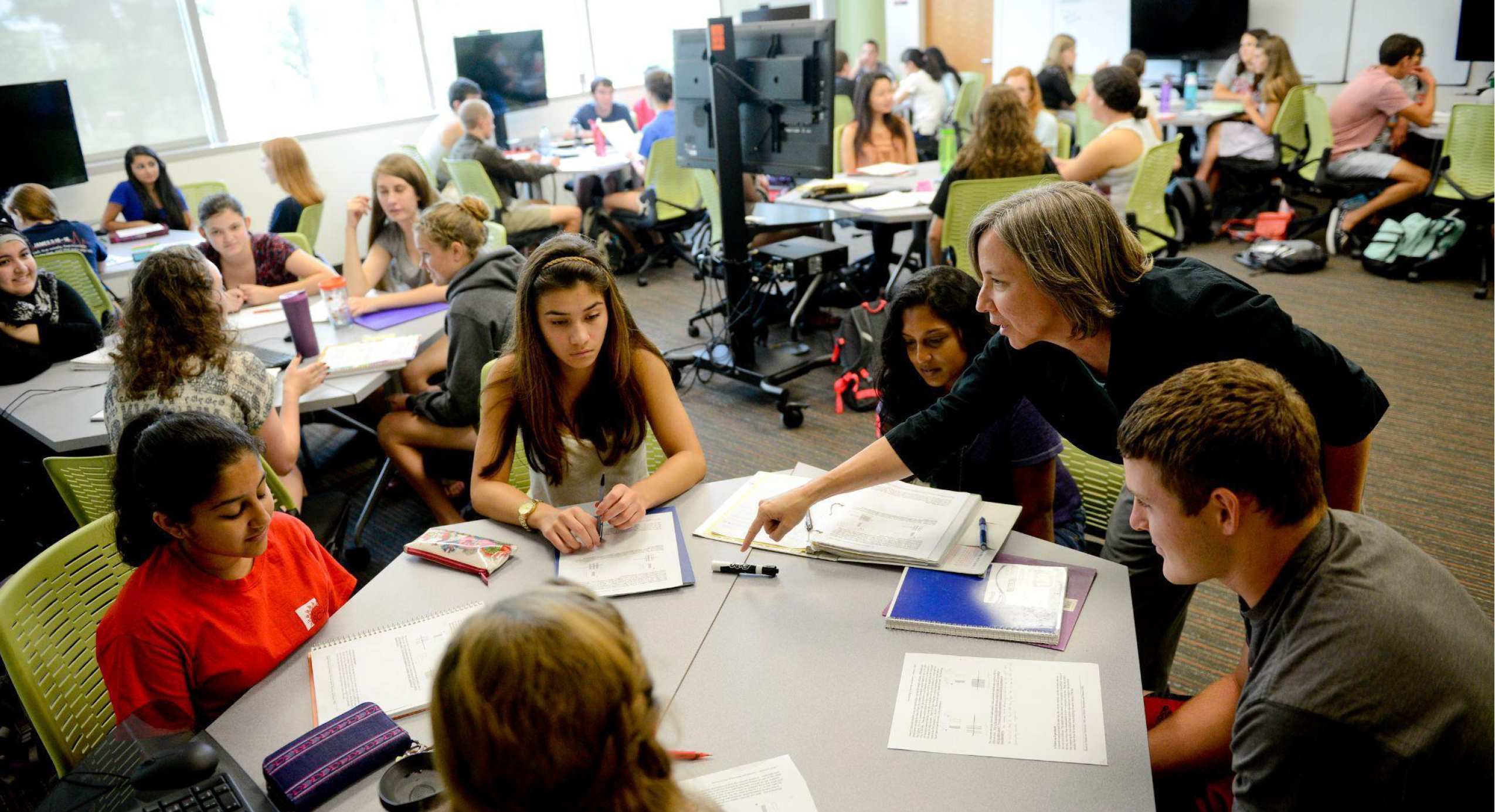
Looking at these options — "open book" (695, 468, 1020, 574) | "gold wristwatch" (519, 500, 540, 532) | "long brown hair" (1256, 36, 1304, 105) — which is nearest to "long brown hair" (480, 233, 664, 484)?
"gold wristwatch" (519, 500, 540, 532)

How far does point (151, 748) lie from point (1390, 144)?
7.03m

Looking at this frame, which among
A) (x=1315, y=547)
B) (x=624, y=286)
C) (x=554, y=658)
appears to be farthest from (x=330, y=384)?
(x=624, y=286)

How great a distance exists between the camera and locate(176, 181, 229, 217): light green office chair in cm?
555

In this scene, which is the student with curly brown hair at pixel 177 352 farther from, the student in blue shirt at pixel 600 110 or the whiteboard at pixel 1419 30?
the whiteboard at pixel 1419 30

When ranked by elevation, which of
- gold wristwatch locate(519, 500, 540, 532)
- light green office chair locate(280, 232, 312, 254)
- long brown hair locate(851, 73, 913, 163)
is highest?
long brown hair locate(851, 73, 913, 163)

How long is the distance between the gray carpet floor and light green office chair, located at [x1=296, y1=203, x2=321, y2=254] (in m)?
1.02

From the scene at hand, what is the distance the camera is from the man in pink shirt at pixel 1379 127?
5.56 m

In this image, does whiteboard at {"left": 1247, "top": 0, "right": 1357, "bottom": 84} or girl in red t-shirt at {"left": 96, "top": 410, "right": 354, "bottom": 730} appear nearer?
girl in red t-shirt at {"left": 96, "top": 410, "right": 354, "bottom": 730}

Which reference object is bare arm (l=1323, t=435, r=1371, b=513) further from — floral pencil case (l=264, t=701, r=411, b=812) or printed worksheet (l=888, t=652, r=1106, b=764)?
floral pencil case (l=264, t=701, r=411, b=812)

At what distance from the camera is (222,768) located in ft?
4.11

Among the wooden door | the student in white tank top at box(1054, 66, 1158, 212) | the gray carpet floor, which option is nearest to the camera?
the gray carpet floor

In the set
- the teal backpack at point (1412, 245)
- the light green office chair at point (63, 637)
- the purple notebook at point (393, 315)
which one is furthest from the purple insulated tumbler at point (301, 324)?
the teal backpack at point (1412, 245)

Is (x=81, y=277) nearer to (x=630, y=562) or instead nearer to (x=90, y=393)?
(x=90, y=393)

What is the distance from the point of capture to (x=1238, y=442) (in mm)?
1110
